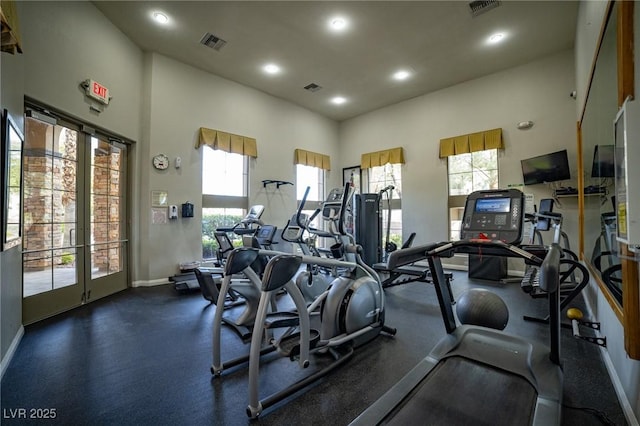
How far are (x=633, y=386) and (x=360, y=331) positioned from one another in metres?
1.72

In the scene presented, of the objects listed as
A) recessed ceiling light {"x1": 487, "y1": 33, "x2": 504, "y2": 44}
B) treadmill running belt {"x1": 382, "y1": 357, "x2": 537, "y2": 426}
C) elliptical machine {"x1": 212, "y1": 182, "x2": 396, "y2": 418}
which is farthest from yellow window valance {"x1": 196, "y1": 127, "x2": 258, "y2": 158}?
treadmill running belt {"x1": 382, "y1": 357, "x2": 537, "y2": 426}

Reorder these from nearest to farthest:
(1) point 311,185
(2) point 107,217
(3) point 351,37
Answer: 1. (2) point 107,217
2. (3) point 351,37
3. (1) point 311,185

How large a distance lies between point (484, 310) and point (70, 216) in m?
5.04

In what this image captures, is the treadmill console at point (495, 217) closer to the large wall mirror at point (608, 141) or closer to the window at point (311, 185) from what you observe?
the large wall mirror at point (608, 141)

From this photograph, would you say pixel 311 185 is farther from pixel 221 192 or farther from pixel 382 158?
pixel 221 192

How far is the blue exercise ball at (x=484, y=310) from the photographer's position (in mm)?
2234

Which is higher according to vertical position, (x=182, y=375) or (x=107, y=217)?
(x=107, y=217)

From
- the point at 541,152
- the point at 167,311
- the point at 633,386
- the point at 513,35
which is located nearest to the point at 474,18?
the point at 513,35

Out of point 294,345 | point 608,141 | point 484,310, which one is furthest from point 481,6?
point 294,345

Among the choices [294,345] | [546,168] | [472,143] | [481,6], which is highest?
[481,6]

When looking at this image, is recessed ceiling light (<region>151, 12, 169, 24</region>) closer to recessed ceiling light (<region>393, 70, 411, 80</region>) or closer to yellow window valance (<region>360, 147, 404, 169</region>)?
recessed ceiling light (<region>393, 70, 411, 80</region>)

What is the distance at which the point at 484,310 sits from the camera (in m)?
2.26

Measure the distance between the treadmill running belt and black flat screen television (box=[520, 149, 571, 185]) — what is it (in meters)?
4.70

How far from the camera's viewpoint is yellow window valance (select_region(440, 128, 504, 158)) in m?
5.74
